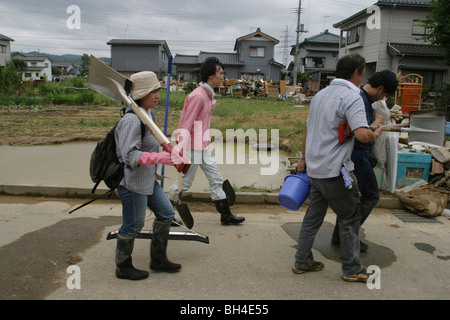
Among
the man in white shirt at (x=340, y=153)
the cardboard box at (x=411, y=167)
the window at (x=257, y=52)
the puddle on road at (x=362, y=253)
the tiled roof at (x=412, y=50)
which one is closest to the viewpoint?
the man in white shirt at (x=340, y=153)

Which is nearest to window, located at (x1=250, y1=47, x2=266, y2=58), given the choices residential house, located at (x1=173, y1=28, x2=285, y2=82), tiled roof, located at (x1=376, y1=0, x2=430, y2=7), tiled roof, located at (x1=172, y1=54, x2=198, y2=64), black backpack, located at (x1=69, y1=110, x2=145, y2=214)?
residential house, located at (x1=173, y1=28, x2=285, y2=82)

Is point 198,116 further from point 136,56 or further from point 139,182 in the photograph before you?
point 136,56

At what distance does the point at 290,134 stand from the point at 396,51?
16.1m

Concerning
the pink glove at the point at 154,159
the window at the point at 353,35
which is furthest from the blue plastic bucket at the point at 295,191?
the window at the point at 353,35

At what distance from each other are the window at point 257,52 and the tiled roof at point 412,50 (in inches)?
743

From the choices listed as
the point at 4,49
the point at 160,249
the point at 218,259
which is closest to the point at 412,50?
the point at 218,259

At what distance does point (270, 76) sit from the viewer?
40.3 m

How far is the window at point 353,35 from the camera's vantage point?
83.4ft

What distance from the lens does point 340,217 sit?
116 inches

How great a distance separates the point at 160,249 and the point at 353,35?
27619 mm

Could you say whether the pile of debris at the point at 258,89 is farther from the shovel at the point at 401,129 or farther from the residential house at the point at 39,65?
the residential house at the point at 39,65

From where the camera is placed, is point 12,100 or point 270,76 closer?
point 12,100
